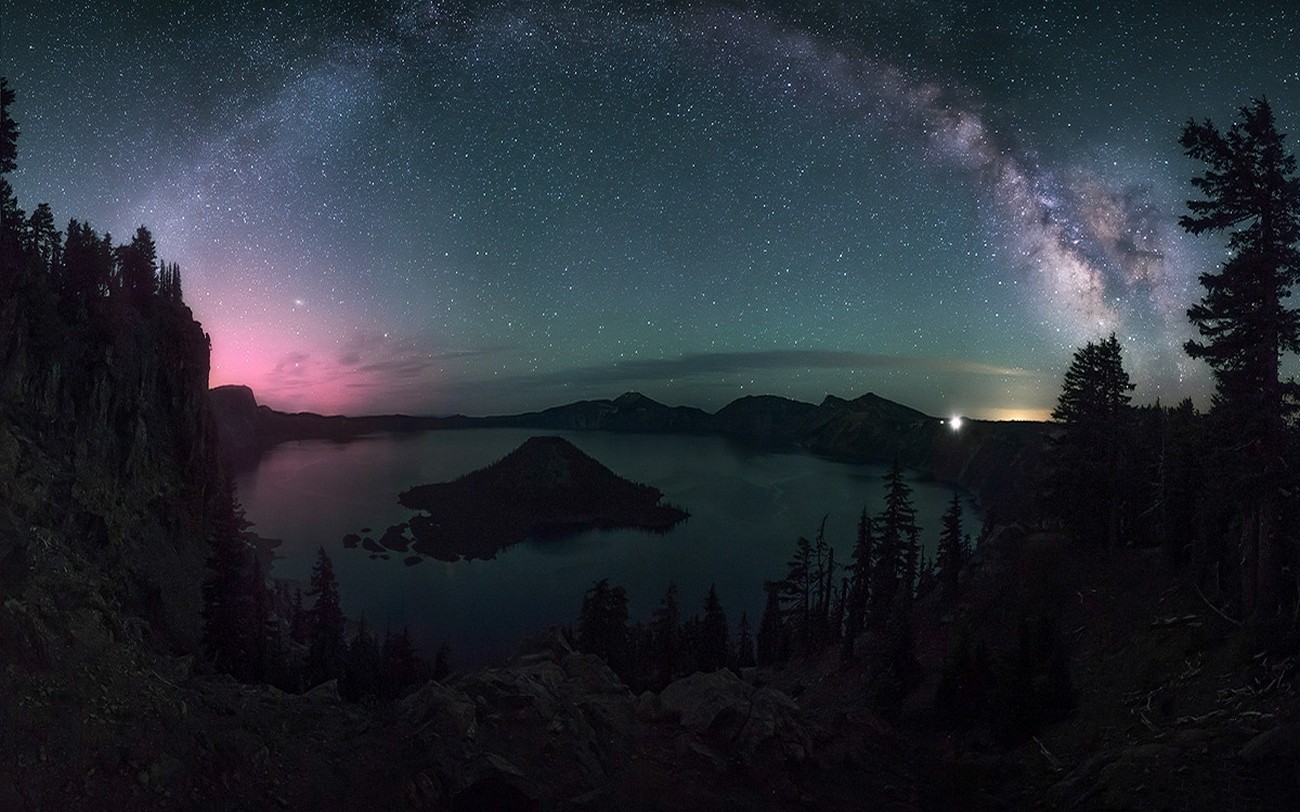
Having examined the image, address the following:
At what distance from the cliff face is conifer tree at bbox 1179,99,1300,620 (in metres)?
45.0

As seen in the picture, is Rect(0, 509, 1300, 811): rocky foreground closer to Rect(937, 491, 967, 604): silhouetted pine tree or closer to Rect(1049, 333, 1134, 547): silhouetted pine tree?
Rect(1049, 333, 1134, 547): silhouetted pine tree

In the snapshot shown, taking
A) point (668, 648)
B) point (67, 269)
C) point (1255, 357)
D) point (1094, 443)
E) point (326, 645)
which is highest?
point (67, 269)

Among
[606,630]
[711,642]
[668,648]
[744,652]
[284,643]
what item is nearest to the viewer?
[606,630]

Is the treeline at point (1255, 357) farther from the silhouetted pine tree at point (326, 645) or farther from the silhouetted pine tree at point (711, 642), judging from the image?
the silhouetted pine tree at point (326, 645)

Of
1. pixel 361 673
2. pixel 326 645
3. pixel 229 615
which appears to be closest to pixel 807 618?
pixel 361 673

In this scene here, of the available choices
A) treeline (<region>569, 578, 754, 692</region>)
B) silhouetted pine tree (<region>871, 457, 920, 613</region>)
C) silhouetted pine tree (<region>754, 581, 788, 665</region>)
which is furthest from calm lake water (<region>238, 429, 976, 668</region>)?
silhouetted pine tree (<region>871, 457, 920, 613</region>)

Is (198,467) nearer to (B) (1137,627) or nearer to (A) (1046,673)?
(A) (1046,673)

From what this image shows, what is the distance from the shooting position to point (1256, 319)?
1794cm

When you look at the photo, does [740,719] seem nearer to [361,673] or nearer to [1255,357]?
[1255,357]

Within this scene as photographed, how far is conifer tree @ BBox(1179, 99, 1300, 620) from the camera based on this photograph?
1783cm

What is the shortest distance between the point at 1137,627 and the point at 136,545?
73.1m

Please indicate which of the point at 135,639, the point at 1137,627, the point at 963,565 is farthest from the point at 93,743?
the point at 963,565

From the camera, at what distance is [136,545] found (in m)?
50.1

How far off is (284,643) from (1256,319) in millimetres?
78778
